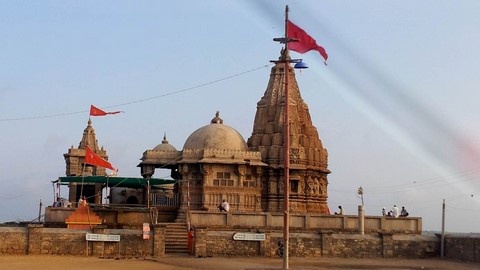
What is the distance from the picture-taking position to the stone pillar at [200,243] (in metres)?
31.3

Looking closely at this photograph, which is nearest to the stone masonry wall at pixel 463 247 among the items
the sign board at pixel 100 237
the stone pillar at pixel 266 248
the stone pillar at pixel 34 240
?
the stone pillar at pixel 266 248

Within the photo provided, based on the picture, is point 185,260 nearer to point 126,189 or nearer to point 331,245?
point 331,245

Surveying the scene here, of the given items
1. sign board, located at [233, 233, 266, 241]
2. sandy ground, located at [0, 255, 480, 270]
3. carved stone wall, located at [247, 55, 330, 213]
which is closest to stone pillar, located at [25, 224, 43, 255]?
sandy ground, located at [0, 255, 480, 270]

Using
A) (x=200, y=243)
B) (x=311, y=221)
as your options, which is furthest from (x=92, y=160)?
(x=311, y=221)

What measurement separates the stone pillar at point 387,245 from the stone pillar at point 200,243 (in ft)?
30.0

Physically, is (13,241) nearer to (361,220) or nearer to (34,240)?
(34,240)

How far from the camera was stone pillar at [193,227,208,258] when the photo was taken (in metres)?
31.3

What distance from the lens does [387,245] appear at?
3316cm

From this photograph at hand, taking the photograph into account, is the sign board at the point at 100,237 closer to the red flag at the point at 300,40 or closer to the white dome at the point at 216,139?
the red flag at the point at 300,40

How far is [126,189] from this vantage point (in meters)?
50.1

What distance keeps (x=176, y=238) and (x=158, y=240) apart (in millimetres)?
3783

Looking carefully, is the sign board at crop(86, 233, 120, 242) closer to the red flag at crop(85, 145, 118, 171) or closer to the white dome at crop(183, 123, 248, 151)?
the red flag at crop(85, 145, 118, 171)

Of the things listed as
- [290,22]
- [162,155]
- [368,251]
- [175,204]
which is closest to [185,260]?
[368,251]

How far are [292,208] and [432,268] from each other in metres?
19.4
